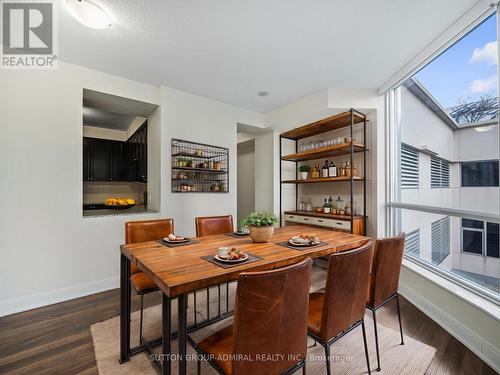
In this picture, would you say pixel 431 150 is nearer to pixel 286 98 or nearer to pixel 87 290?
pixel 286 98

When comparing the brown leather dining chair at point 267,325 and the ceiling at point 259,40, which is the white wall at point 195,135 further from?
the brown leather dining chair at point 267,325

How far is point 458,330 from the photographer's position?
1943 mm

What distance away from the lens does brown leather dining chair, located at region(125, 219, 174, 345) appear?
6.20 ft

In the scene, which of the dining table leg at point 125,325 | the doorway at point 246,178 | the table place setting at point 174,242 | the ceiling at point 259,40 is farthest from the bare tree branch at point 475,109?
the doorway at point 246,178

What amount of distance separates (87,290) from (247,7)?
3324mm

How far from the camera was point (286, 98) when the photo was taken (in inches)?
145

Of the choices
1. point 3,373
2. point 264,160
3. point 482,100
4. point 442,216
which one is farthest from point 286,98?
point 3,373

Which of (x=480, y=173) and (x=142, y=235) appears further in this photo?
(x=142, y=235)

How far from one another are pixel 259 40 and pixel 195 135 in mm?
1715

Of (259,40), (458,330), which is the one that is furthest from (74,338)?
(458,330)

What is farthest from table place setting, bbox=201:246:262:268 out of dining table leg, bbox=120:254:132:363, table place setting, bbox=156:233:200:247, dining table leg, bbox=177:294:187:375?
dining table leg, bbox=120:254:132:363

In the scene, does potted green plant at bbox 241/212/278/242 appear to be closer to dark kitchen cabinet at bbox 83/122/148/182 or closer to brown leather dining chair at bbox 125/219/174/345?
brown leather dining chair at bbox 125/219/174/345

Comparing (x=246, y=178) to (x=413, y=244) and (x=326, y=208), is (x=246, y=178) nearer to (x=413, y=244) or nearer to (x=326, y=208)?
(x=326, y=208)

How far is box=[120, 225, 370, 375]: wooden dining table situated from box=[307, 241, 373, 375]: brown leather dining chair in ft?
1.12
